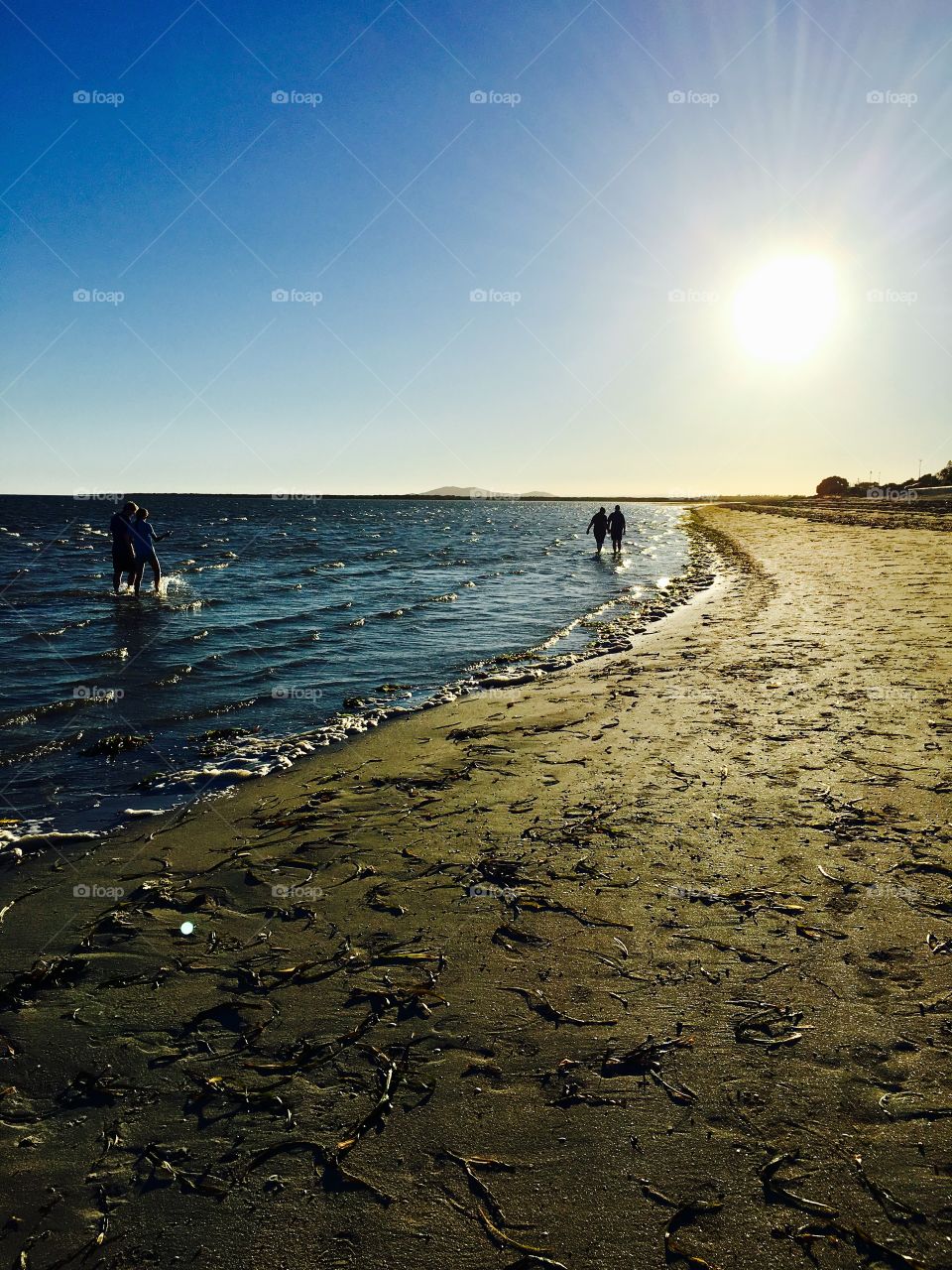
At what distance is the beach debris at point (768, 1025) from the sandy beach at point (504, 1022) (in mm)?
17

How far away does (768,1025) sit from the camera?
11.1 feet

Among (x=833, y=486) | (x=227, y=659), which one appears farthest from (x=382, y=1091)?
(x=833, y=486)

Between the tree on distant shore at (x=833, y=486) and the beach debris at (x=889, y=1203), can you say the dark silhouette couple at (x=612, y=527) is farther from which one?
the tree on distant shore at (x=833, y=486)

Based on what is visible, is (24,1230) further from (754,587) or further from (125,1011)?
(754,587)

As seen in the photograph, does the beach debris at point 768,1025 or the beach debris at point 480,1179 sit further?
the beach debris at point 768,1025

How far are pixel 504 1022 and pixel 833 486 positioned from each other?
192m

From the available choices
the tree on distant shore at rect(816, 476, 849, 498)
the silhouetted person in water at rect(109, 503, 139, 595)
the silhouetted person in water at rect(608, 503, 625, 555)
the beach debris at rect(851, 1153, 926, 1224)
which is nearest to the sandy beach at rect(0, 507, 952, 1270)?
the beach debris at rect(851, 1153, 926, 1224)

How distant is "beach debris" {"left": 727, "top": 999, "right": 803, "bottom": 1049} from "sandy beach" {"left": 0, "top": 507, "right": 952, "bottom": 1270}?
2cm

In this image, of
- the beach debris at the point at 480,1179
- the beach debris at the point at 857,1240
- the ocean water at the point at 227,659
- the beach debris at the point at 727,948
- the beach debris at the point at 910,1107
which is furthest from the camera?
the ocean water at the point at 227,659

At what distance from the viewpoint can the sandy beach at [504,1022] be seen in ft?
8.41

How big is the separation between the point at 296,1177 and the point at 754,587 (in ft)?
71.7

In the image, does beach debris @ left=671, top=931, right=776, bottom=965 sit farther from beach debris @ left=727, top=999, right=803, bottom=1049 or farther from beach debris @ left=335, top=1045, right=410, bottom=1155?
beach debris @ left=335, top=1045, right=410, bottom=1155

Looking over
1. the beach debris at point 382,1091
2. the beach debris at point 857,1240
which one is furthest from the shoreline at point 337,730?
the beach debris at point 857,1240

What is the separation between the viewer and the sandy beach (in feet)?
8.41
